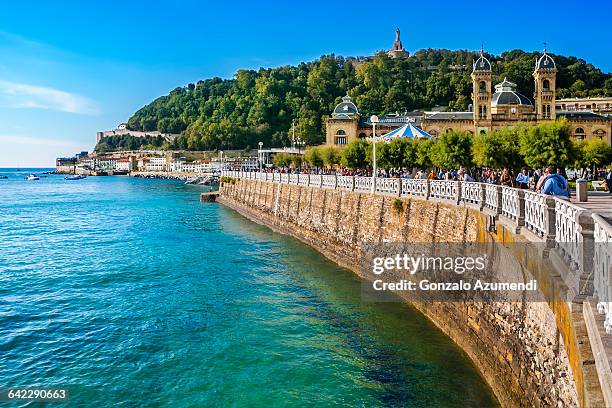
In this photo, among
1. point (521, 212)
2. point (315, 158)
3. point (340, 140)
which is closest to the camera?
point (521, 212)

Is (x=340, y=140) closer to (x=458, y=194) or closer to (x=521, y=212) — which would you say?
(x=458, y=194)

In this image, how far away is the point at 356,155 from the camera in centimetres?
4641

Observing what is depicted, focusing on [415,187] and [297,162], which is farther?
[297,162]

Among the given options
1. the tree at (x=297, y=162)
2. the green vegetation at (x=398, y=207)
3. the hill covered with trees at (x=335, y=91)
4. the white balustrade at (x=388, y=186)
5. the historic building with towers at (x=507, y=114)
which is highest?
the hill covered with trees at (x=335, y=91)

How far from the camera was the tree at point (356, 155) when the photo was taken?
46.3 meters

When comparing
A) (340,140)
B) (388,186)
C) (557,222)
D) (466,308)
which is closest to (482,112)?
(340,140)

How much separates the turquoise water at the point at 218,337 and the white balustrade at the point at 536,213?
329 cm

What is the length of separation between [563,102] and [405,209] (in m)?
101

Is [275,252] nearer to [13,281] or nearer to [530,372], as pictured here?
[13,281]

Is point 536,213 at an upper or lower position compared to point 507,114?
lower

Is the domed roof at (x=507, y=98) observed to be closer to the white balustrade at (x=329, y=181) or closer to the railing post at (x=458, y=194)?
the white balustrade at (x=329, y=181)

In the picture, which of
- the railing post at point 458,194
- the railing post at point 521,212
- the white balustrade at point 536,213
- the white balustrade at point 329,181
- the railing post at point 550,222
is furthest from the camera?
the white balustrade at point 329,181

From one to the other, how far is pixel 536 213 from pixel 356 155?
37.9m

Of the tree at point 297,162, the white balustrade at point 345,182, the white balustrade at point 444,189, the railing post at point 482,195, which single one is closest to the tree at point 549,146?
the white balustrade at point 345,182
